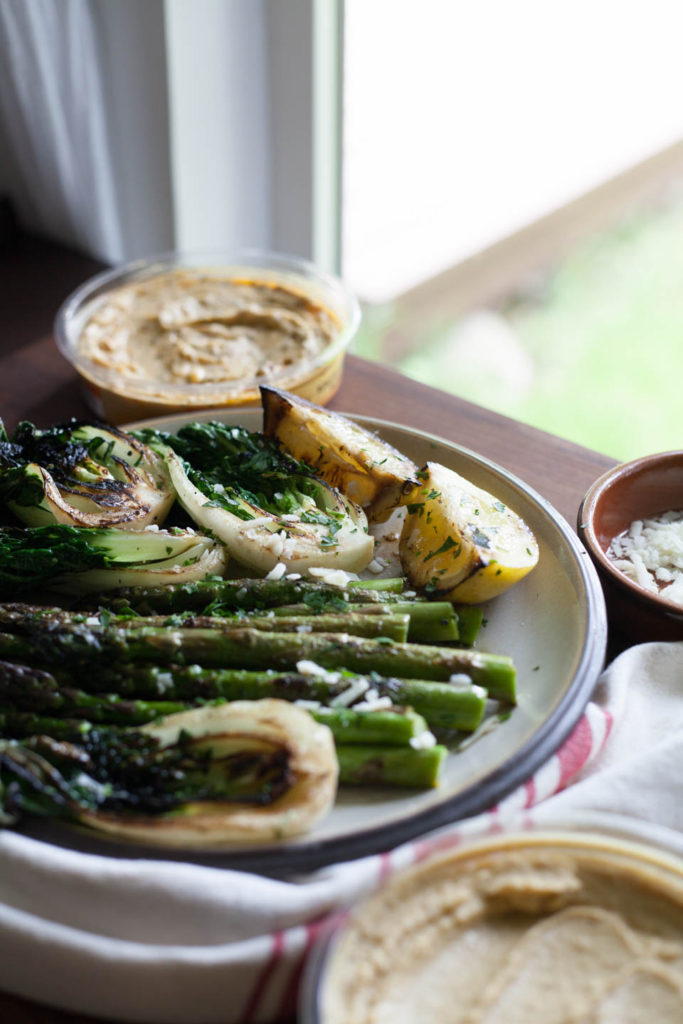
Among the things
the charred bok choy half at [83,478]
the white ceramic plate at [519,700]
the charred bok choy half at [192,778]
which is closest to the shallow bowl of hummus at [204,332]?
the charred bok choy half at [83,478]

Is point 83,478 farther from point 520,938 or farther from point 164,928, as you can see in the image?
point 520,938

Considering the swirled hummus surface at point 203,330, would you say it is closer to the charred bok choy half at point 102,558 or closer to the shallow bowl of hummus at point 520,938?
the charred bok choy half at point 102,558

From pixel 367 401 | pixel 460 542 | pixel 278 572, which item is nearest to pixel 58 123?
pixel 367 401

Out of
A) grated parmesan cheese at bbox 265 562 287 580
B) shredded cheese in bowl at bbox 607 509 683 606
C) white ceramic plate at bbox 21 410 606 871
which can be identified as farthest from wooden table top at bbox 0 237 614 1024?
grated parmesan cheese at bbox 265 562 287 580

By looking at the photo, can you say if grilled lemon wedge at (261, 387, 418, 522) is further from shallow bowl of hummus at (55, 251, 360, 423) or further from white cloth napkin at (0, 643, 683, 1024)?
white cloth napkin at (0, 643, 683, 1024)

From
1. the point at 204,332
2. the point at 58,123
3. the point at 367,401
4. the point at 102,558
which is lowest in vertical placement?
the point at 367,401

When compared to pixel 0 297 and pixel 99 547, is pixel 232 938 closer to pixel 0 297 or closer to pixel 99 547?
pixel 99 547

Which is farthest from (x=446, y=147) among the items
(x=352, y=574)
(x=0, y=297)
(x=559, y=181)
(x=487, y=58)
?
(x=352, y=574)
